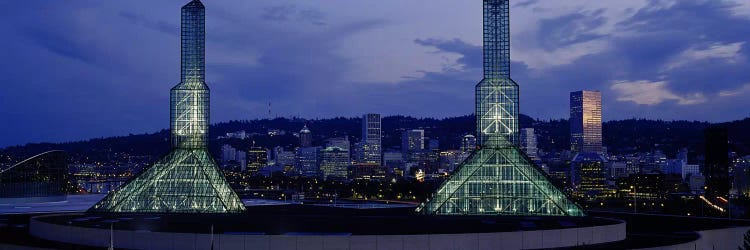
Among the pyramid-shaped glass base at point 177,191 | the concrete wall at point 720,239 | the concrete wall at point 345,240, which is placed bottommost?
the concrete wall at point 720,239

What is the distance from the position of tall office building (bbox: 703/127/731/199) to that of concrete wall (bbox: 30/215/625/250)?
173 feet

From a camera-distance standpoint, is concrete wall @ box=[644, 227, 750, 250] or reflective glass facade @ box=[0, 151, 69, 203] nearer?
concrete wall @ box=[644, 227, 750, 250]

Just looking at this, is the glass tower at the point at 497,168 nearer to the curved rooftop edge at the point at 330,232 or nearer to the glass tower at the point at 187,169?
the curved rooftop edge at the point at 330,232

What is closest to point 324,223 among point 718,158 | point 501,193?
point 501,193

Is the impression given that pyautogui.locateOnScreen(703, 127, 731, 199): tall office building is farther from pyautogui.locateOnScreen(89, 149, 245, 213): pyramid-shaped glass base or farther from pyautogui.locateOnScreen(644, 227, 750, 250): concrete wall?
pyautogui.locateOnScreen(89, 149, 245, 213): pyramid-shaped glass base

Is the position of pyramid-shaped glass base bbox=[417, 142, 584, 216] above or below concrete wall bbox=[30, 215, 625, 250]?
above

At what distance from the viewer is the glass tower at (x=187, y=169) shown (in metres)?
68.4

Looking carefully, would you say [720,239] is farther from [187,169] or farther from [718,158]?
[718,158]

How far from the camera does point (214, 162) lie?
72.6 meters

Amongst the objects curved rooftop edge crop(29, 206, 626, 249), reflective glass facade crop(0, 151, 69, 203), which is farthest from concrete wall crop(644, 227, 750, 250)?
reflective glass facade crop(0, 151, 69, 203)

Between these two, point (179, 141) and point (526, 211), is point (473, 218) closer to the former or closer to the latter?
point (526, 211)

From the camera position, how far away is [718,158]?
329 feet

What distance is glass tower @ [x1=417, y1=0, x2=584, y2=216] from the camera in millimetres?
64875

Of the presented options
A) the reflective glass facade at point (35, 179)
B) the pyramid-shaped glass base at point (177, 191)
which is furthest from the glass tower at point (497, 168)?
the reflective glass facade at point (35, 179)
